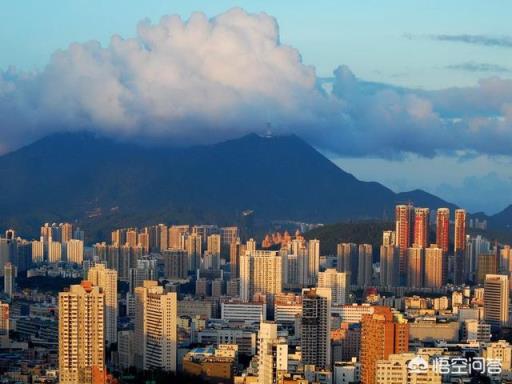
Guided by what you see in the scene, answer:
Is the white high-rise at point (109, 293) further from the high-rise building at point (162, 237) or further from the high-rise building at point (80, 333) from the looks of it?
the high-rise building at point (162, 237)

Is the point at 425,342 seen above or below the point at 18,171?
below

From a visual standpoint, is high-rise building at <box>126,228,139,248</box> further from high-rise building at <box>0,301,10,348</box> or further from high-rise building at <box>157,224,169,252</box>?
high-rise building at <box>0,301,10,348</box>

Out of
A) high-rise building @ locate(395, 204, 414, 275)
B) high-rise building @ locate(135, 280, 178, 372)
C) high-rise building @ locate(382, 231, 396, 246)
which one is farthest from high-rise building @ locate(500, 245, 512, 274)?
high-rise building @ locate(135, 280, 178, 372)

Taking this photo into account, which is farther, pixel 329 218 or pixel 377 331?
pixel 329 218

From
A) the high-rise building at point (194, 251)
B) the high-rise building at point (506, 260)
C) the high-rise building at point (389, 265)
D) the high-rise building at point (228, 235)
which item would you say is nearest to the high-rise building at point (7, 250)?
the high-rise building at point (194, 251)

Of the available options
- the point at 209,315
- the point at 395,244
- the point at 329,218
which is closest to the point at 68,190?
the point at 329,218

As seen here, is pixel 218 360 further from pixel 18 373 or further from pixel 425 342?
pixel 425 342
